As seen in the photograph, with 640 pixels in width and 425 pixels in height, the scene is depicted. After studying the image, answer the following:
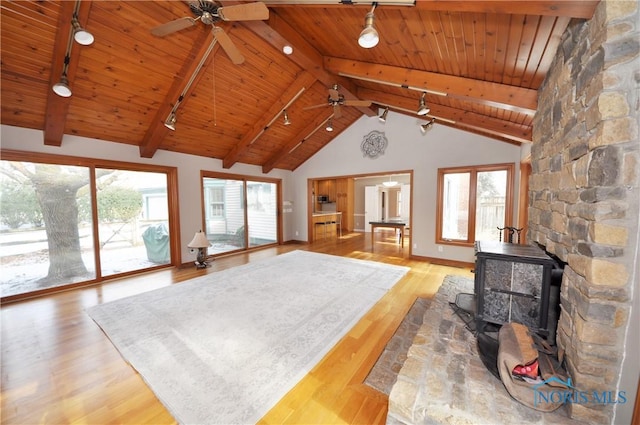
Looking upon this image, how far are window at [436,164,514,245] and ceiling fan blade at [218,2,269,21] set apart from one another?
4589 mm

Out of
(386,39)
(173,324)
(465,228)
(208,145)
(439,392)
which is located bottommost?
(173,324)

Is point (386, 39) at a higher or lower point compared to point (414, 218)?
higher

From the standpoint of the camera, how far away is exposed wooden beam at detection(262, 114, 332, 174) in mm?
5725

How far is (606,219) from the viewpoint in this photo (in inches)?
48.1

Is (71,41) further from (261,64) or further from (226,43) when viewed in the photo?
(261,64)

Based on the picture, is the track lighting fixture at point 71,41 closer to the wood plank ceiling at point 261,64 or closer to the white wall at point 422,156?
the wood plank ceiling at point 261,64

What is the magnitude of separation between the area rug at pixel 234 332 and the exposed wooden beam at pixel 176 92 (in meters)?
2.68

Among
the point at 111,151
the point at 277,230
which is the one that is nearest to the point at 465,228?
the point at 277,230

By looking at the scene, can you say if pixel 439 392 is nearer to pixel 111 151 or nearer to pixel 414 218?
pixel 414 218

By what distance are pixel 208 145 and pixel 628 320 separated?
6.15m

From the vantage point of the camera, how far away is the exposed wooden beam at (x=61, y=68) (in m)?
2.27

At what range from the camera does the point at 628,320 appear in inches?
47.3

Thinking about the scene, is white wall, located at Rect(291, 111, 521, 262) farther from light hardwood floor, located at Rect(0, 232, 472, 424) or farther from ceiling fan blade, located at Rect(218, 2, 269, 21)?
ceiling fan blade, located at Rect(218, 2, 269, 21)

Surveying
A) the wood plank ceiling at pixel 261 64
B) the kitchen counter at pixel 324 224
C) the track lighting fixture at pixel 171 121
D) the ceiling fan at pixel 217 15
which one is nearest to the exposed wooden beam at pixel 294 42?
the wood plank ceiling at pixel 261 64
